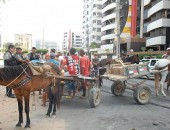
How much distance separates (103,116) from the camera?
9.11 meters

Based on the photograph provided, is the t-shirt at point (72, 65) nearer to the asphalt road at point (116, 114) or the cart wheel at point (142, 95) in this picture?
the asphalt road at point (116, 114)

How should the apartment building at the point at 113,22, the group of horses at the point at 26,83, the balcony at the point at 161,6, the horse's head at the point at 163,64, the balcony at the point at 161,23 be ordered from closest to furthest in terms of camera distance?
the group of horses at the point at 26,83, the horse's head at the point at 163,64, the balcony at the point at 161,6, the balcony at the point at 161,23, the apartment building at the point at 113,22

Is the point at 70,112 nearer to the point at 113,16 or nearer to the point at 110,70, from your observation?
the point at 110,70

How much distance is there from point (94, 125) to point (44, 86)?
5.92 ft

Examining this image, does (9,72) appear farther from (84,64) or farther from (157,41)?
(157,41)

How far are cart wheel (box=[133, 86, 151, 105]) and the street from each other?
186 millimetres

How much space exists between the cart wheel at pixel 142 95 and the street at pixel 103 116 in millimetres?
186

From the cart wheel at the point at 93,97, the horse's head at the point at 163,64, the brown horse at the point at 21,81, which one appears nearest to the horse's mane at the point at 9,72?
the brown horse at the point at 21,81

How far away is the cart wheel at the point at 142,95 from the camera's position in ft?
36.8

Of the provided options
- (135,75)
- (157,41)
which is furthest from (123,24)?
(135,75)

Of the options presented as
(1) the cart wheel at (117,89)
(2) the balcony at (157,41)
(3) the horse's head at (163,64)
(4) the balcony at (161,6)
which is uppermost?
(4) the balcony at (161,6)

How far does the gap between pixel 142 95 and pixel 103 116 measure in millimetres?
2763

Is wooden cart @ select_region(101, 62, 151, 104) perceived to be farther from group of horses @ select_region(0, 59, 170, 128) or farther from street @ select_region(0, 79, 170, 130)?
group of horses @ select_region(0, 59, 170, 128)

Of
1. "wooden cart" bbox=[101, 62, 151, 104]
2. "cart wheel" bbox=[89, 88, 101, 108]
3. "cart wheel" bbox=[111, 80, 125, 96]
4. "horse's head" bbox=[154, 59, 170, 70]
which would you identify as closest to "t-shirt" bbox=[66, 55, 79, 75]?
"cart wheel" bbox=[89, 88, 101, 108]
